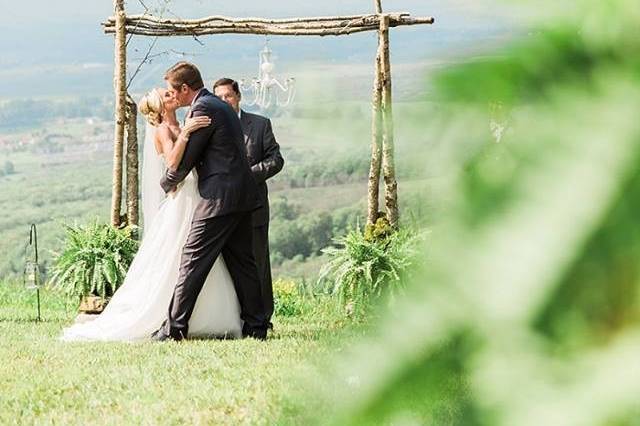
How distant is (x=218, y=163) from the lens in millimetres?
7172

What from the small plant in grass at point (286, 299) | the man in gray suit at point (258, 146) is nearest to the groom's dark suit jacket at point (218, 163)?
the man in gray suit at point (258, 146)

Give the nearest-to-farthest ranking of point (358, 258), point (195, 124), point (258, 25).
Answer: point (195, 124) → point (358, 258) → point (258, 25)

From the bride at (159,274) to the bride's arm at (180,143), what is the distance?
0.03 metres

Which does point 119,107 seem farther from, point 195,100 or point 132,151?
point 195,100

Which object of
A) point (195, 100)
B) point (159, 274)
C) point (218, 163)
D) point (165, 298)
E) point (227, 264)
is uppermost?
point (195, 100)

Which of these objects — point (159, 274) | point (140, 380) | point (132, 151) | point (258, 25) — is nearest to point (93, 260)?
point (132, 151)

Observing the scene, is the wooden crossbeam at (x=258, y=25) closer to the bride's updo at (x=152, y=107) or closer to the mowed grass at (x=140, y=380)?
the bride's updo at (x=152, y=107)

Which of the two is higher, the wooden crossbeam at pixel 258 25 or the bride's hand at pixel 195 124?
the wooden crossbeam at pixel 258 25

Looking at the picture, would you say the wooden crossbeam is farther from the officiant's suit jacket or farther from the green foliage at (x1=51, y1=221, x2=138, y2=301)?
the green foliage at (x1=51, y1=221, x2=138, y2=301)

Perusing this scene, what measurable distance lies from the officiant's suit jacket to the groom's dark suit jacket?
393 millimetres

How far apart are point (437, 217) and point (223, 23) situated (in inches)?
364

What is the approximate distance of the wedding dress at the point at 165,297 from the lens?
7.59 metres

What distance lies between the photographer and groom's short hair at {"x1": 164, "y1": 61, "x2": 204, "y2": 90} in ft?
23.4

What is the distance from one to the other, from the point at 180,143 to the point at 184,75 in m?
0.41
